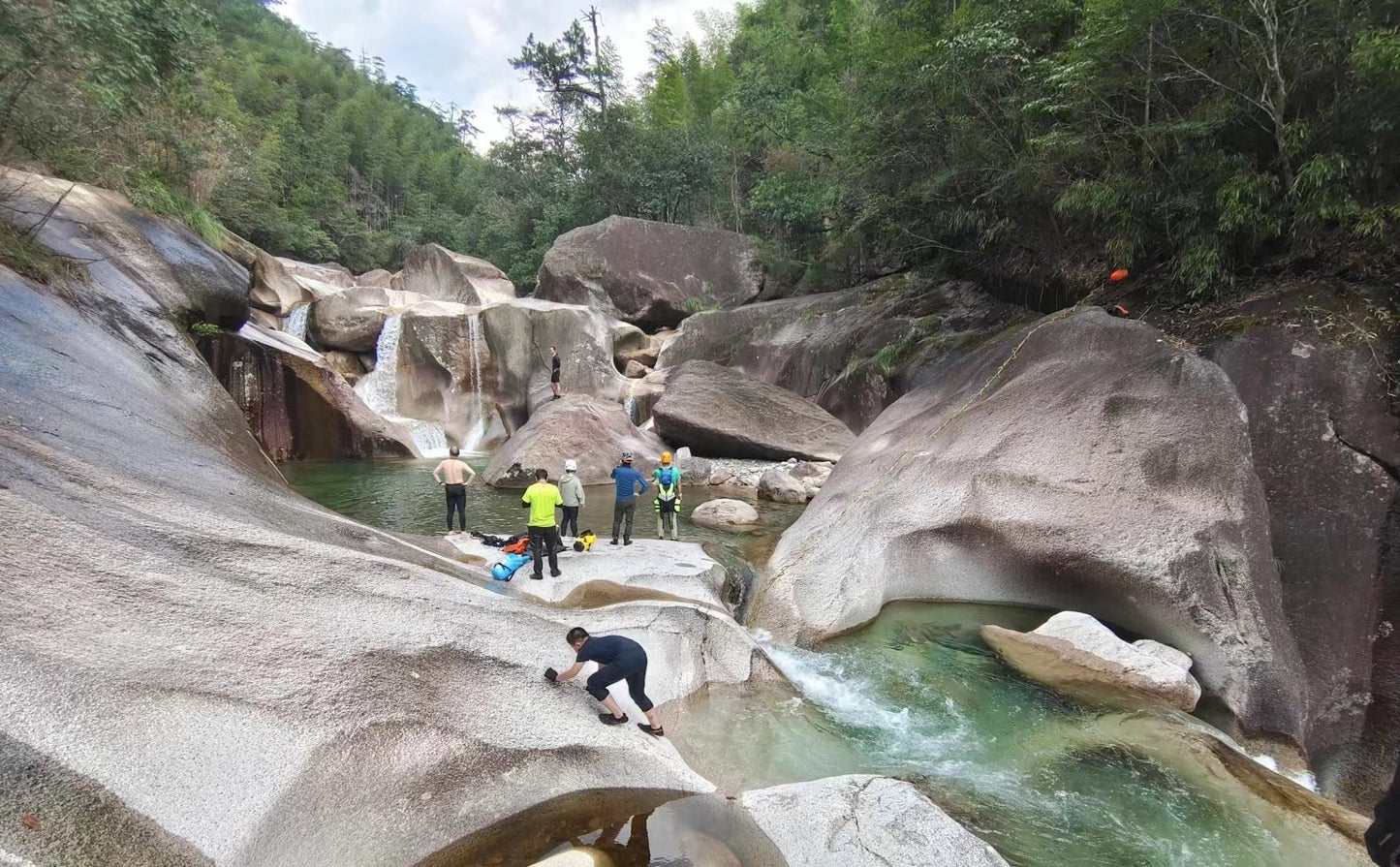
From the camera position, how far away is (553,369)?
21.0 m

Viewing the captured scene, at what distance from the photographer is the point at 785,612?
301 inches

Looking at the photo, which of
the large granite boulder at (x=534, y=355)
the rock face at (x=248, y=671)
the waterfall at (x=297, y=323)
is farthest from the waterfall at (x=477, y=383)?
the rock face at (x=248, y=671)

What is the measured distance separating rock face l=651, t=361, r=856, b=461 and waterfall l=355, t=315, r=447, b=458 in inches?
329

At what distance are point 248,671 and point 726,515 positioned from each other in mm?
9329

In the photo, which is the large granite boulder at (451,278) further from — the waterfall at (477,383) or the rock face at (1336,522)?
the rock face at (1336,522)

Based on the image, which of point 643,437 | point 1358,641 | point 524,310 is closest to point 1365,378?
point 1358,641

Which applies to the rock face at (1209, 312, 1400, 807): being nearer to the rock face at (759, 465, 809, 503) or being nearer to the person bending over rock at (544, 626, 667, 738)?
the person bending over rock at (544, 626, 667, 738)

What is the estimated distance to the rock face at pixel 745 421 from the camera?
17.0 metres

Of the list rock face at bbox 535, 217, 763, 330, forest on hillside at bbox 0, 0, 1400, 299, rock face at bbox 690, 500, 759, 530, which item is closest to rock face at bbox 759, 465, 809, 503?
rock face at bbox 690, 500, 759, 530

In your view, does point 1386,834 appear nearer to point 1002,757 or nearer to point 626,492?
point 1002,757

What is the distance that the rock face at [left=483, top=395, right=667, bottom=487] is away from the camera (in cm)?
1484

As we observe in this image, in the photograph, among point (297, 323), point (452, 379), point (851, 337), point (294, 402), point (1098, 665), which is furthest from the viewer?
point (297, 323)

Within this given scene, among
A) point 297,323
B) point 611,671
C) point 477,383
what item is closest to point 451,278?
point 297,323

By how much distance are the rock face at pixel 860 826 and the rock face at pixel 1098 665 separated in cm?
304
